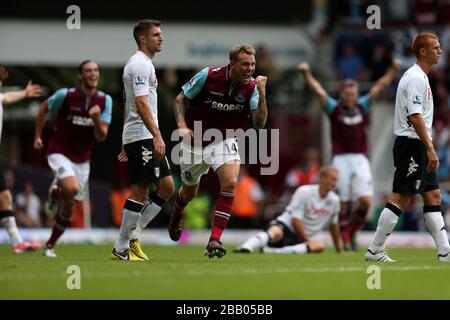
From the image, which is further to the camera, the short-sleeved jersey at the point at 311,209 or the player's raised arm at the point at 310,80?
the player's raised arm at the point at 310,80

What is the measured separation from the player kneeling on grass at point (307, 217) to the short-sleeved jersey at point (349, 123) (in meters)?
1.29

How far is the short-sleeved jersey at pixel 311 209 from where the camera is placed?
1641cm

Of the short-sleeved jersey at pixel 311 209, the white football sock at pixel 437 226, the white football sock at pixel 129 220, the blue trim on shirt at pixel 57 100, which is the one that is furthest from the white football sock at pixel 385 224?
the blue trim on shirt at pixel 57 100

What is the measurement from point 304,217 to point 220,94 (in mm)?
4741

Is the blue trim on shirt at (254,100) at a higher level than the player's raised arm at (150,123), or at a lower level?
higher

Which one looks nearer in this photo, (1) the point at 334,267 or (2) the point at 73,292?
(2) the point at 73,292

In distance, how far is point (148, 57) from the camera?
462 inches

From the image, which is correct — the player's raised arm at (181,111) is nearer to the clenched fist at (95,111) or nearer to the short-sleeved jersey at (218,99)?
the short-sleeved jersey at (218,99)

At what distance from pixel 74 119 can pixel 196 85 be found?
3186mm

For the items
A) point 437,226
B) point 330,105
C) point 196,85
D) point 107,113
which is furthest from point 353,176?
point 196,85

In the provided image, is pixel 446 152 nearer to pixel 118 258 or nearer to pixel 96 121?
pixel 96 121

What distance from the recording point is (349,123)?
17391 millimetres

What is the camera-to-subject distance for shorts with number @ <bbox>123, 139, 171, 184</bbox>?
11688 mm
